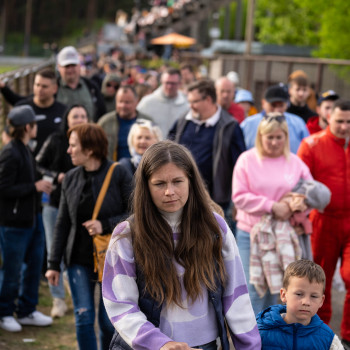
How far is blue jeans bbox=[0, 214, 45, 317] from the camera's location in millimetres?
6520

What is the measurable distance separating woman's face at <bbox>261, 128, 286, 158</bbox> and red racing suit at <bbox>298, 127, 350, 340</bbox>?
1.96 feet

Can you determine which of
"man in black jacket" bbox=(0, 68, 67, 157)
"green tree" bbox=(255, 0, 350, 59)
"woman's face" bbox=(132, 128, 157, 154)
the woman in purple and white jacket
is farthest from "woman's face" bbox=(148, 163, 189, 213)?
"green tree" bbox=(255, 0, 350, 59)

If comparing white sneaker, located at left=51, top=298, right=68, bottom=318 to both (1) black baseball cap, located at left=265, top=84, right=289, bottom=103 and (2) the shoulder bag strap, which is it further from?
(1) black baseball cap, located at left=265, top=84, right=289, bottom=103

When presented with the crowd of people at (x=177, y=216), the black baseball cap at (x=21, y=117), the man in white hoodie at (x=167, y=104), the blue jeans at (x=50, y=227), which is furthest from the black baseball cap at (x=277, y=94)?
the black baseball cap at (x=21, y=117)

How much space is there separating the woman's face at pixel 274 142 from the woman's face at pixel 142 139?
97 cm

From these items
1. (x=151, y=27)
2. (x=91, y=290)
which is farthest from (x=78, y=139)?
(x=151, y=27)

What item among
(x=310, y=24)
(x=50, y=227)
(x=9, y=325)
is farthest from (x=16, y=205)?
(x=310, y=24)

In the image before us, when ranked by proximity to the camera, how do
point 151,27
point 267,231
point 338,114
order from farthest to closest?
1. point 151,27
2. point 338,114
3. point 267,231

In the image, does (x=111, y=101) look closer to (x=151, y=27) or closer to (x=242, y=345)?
(x=242, y=345)

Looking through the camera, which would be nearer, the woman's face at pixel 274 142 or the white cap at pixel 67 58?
the woman's face at pixel 274 142

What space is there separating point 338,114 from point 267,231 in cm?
134

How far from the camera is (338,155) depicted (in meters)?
6.52

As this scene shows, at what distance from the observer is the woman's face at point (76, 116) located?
6.73 m

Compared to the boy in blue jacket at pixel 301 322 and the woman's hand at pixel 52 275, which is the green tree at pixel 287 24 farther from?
the boy in blue jacket at pixel 301 322
